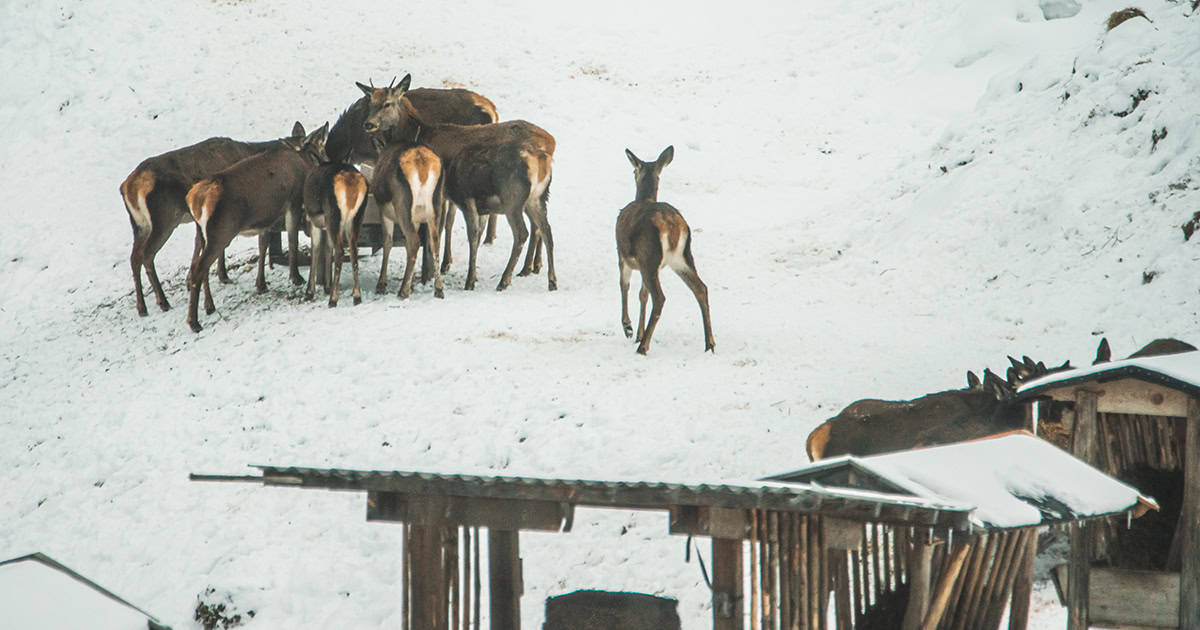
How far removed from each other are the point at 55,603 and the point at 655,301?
25.3 ft

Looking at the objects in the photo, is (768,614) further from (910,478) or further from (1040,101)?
(1040,101)

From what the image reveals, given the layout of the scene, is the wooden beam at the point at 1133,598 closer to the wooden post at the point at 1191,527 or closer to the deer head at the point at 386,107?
the wooden post at the point at 1191,527

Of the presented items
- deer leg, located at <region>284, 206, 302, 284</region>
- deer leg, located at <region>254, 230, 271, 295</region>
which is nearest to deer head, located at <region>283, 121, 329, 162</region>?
deer leg, located at <region>284, 206, 302, 284</region>

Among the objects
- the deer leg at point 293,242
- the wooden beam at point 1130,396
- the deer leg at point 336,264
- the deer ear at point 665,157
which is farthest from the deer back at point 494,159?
the wooden beam at point 1130,396

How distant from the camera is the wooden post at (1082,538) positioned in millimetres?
7781

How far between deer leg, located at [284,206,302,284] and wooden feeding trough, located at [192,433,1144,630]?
376 inches

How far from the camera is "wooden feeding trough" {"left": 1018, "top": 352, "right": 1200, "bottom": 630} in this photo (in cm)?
753

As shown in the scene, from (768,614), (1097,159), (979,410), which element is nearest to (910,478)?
(768,614)

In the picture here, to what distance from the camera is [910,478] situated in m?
5.95

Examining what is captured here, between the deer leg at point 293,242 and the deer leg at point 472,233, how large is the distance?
80.2 inches

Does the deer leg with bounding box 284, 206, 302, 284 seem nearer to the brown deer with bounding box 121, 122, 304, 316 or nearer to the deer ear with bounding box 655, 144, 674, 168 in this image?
the brown deer with bounding box 121, 122, 304, 316

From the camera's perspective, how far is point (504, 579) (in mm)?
6492

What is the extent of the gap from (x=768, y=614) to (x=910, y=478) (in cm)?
90

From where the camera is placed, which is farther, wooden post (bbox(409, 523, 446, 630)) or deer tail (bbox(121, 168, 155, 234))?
deer tail (bbox(121, 168, 155, 234))
